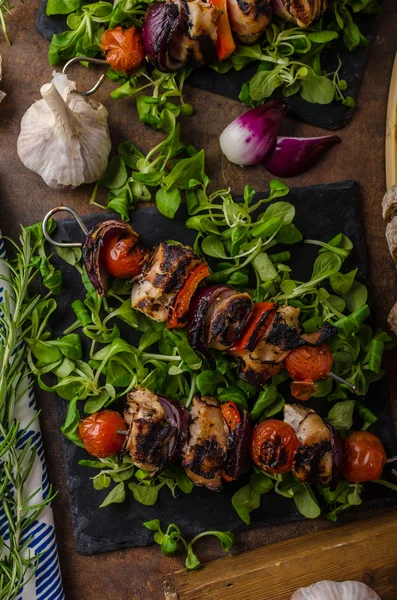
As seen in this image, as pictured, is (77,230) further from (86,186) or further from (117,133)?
(117,133)

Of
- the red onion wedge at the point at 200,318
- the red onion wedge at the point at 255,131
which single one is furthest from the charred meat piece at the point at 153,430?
the red onion wedge at the point at 255,131

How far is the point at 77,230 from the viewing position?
290 centimetres

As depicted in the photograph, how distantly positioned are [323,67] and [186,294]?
45.3 inches

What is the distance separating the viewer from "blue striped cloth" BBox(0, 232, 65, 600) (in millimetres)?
2867

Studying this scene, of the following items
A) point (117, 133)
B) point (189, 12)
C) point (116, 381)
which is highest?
point (189, 12)

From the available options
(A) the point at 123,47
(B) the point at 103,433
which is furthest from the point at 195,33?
(B) the point at 103,433

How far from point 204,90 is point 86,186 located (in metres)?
0.62

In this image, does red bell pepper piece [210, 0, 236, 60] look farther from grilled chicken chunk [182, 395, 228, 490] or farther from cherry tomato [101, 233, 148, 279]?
grilled chicken chunk [182, 395, 228, 490]

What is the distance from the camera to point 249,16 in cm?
283

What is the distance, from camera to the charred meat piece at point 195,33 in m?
2.75

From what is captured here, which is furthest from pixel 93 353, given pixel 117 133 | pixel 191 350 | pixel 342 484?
pixel 342 484

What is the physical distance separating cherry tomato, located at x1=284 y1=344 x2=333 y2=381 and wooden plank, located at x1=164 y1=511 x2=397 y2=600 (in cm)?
63

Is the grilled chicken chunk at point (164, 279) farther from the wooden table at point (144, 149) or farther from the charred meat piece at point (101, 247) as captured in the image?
the wooden table at point (144, 149)

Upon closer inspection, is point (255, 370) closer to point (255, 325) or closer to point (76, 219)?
point (255, 325)
